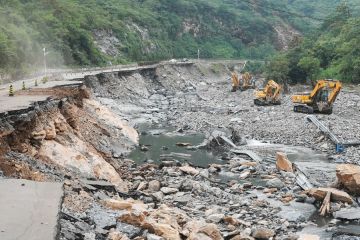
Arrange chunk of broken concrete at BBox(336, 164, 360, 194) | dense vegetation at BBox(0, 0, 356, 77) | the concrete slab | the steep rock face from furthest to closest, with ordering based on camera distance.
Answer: the steep rock face → dense vegetation at BBox(0, 0, 356, 77) → chunk of broken concrete at BBox(336, 164, 360, 194) → the concrete slab

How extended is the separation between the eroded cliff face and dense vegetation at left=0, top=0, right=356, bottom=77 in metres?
19.7

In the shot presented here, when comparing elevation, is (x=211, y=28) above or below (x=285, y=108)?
below

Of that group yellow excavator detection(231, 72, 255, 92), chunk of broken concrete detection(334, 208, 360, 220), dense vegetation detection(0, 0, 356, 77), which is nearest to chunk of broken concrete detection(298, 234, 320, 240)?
chunk of broken concrete detection(334, 208, 360, 220)

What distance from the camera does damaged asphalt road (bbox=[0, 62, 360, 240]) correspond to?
1224cm

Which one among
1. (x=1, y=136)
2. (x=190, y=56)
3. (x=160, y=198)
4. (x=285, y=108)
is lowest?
(x=190, y=56)

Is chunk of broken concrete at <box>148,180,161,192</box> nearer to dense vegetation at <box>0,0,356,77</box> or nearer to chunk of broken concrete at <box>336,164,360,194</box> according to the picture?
chunk of broken concrete at <box>336,164,360,194</box>

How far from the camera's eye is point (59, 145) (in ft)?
60.8

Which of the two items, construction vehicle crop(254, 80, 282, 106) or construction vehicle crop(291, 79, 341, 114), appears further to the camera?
construction vehicle crop(254, 80, 282, 106)

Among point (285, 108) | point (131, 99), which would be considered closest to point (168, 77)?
point (131, 99)

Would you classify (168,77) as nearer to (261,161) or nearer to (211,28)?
(261,161)

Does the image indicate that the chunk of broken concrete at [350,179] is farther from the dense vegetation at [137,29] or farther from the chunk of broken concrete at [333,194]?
the dense vegetation at [137,29]

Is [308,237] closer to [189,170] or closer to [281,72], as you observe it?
[189,170]

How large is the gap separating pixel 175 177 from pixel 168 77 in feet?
179

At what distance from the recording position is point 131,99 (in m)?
52.0
